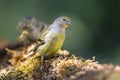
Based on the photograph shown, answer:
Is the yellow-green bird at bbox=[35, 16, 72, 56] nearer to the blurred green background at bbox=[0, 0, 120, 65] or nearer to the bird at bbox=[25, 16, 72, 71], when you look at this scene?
the bird at bbox=[25, 16, 72, 71]

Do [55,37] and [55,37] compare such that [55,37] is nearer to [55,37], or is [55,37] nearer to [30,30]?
[55,37]

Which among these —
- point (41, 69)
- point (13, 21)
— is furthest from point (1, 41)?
point (13, 21)

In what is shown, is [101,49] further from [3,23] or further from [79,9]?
[3,23]

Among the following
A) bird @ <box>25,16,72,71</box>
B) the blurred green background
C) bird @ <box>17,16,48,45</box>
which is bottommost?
bird @ <box>25,16,72,71</box>

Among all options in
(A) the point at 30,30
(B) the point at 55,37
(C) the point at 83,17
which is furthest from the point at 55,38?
(C) the point at 83,17

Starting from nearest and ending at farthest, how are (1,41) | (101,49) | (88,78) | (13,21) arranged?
(88,78) < (1,41) < (101,49) < (13,21)

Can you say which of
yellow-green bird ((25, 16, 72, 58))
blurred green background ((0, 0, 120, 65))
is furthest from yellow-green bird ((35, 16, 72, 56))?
blurred green background ((0, 0, 120, 65))
